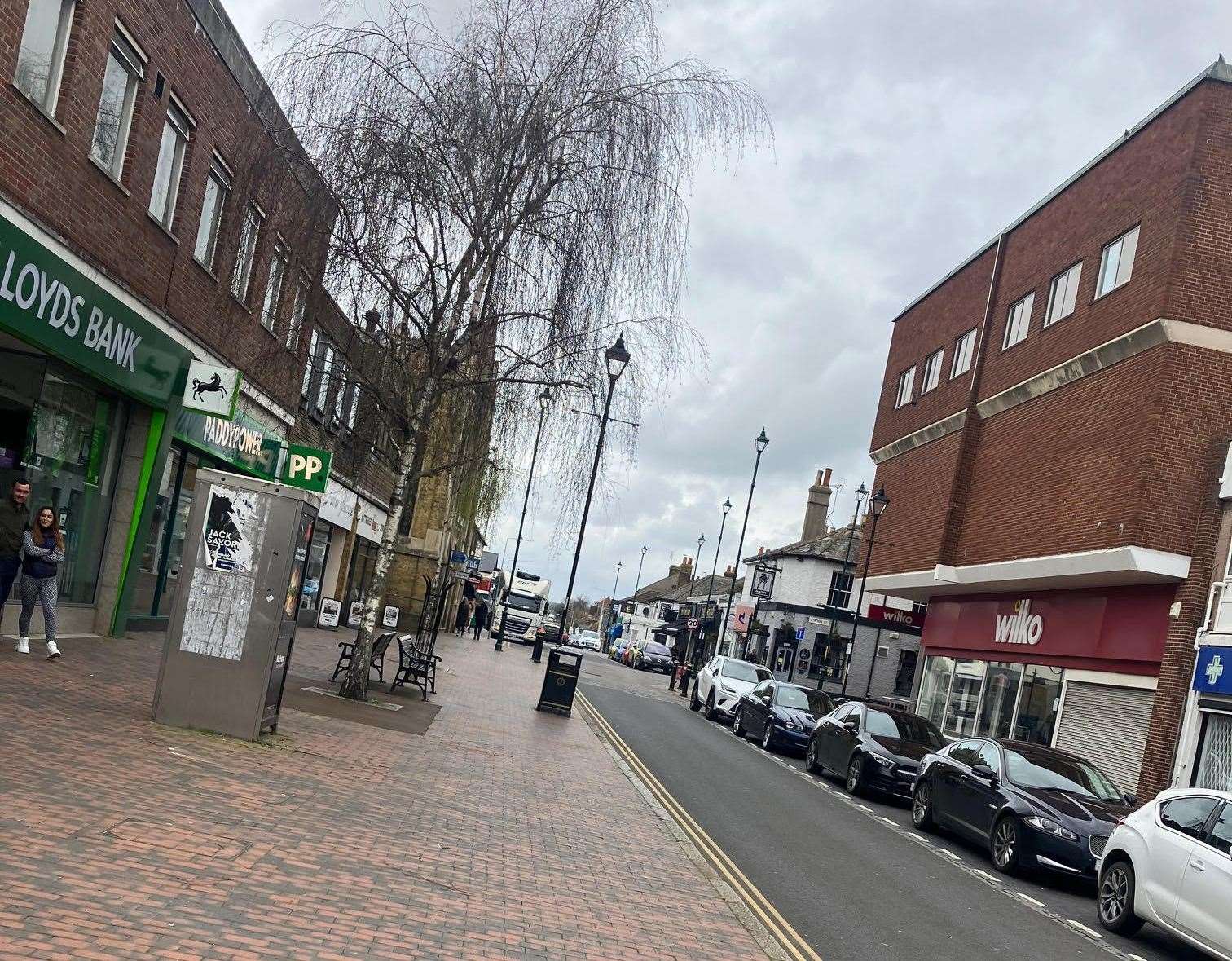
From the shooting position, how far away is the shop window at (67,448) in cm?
1388

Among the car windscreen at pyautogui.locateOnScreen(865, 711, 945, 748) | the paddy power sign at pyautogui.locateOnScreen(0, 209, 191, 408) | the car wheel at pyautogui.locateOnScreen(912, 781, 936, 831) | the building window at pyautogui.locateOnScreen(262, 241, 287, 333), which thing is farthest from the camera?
the car windscreen at pyautogui.locateOnScreen(865, 711, 945, 748)

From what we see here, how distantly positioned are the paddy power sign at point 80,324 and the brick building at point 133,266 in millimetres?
27

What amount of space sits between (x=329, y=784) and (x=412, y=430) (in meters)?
6.79

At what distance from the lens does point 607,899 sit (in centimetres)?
826

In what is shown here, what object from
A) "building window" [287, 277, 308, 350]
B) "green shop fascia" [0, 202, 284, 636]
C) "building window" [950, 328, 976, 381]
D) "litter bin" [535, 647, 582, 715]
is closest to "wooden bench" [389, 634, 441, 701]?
"litter bin" [535, 647, 582, 715]

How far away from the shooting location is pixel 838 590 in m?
66.1

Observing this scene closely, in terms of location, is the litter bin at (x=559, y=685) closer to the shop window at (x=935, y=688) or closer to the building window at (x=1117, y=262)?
the building window at (x=1117, y=262)

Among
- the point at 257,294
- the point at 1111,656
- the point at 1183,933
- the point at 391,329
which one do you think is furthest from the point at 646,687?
the point at 1183,933

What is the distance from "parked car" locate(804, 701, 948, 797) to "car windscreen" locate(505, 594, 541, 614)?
4622 cm

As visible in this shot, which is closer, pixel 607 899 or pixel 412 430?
pixel 607 899

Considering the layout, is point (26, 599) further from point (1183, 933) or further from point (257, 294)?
Answer: point (1183, 933)

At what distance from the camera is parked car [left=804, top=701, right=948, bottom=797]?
18594 mm

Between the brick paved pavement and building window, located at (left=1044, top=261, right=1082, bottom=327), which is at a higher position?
building window, located at (left=1044, top=261, right=1082, bottom=327)

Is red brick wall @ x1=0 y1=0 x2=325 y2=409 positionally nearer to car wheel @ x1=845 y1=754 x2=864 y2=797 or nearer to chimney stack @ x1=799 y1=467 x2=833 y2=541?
car wheel @ x1=845 y1=754 x2=864 y2=797
